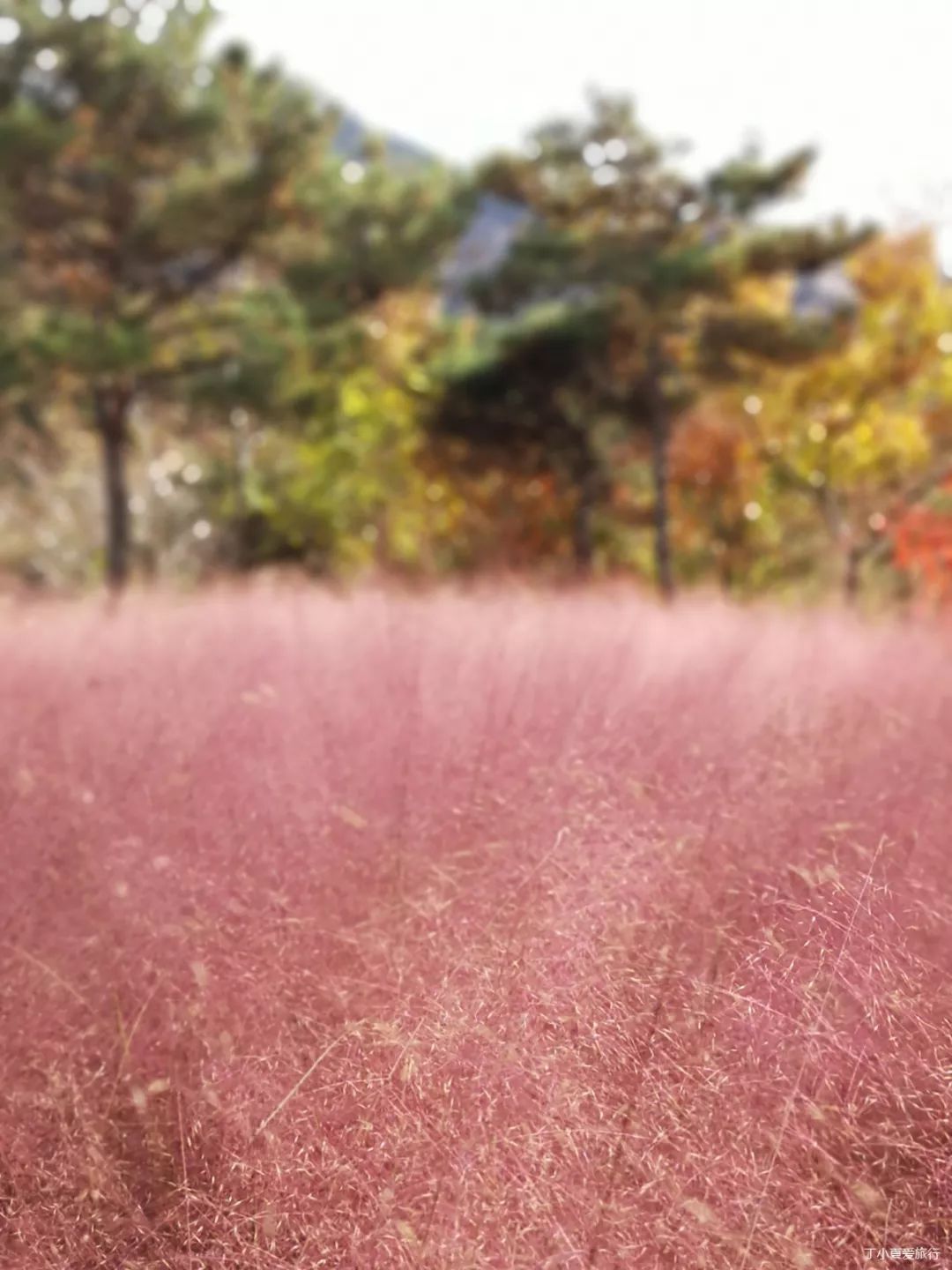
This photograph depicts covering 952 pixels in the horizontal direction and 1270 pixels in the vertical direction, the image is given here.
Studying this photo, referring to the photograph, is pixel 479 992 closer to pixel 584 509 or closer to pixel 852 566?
pixel 852 566

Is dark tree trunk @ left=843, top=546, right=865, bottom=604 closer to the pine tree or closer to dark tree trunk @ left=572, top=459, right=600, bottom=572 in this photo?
the pine tree

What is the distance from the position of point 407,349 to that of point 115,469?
815 cm

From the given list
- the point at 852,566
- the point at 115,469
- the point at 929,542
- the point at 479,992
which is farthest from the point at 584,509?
the point at 479,992

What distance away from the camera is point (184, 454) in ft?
80.5

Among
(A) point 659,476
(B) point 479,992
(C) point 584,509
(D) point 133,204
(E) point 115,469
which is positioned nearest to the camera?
(B) point 479,992

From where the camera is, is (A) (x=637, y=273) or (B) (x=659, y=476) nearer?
(A) (x=637, y=273)

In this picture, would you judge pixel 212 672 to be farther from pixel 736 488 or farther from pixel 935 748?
pixel 736 488

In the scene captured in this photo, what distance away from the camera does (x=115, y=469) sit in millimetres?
15664

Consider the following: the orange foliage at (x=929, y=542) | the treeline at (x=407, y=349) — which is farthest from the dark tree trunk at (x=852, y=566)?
the orange foliage at (x=929, y=542)

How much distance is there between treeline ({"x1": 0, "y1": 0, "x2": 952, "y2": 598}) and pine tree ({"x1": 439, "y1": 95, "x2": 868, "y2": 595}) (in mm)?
50

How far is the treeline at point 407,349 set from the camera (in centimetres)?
1395

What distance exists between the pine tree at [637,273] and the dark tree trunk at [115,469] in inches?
241

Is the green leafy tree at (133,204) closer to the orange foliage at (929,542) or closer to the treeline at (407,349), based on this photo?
the treeline at (407,349)

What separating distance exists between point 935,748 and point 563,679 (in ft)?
3.87
